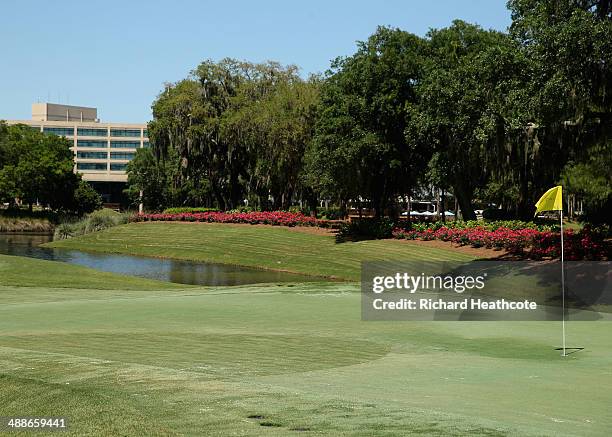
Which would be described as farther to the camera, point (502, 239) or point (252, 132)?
point (252, 132)

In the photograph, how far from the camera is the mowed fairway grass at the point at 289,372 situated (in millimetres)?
7820

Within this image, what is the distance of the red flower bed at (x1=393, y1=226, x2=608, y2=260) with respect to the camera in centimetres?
2991

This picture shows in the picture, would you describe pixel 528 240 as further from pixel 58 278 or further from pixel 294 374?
pixel 294 374

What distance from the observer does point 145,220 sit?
67.8 meters

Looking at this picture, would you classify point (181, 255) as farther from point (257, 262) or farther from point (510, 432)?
point (510, 432)

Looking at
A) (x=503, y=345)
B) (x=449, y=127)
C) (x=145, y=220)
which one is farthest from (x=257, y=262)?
(x=503, y=345)

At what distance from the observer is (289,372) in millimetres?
10852

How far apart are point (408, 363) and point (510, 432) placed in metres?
4.57

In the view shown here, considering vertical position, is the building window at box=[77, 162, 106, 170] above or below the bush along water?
above

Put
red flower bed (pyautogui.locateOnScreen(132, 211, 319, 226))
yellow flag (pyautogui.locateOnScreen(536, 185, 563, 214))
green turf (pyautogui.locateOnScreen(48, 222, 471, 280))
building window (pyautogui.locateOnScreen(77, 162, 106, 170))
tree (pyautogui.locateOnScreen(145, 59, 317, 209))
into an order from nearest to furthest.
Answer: yellow flag (pyautogui.locateOnScreen(536, 185, 563, 214)), green turf (pyautogui.locateOnScreen(48, 222, 471, 280)), red flower bed (pyautogui.locateOnScreen(132, 211, 319, 226)), tree (pyautogui.locateOnScreen(145, 59, 317, 209)), building window (pyautogui.locateOnScreen(77, 162, 106, 170))

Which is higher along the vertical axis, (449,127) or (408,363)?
(449,127)

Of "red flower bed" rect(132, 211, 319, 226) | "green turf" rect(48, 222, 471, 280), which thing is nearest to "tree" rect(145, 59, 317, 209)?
"red flower bed" rect(132, 211, 319, 226)

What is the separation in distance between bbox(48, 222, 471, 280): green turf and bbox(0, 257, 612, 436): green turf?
20452 millimetres

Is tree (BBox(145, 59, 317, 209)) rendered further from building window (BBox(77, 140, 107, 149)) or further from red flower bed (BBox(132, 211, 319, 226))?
building window (BBox(77, 140, 107, 149))
